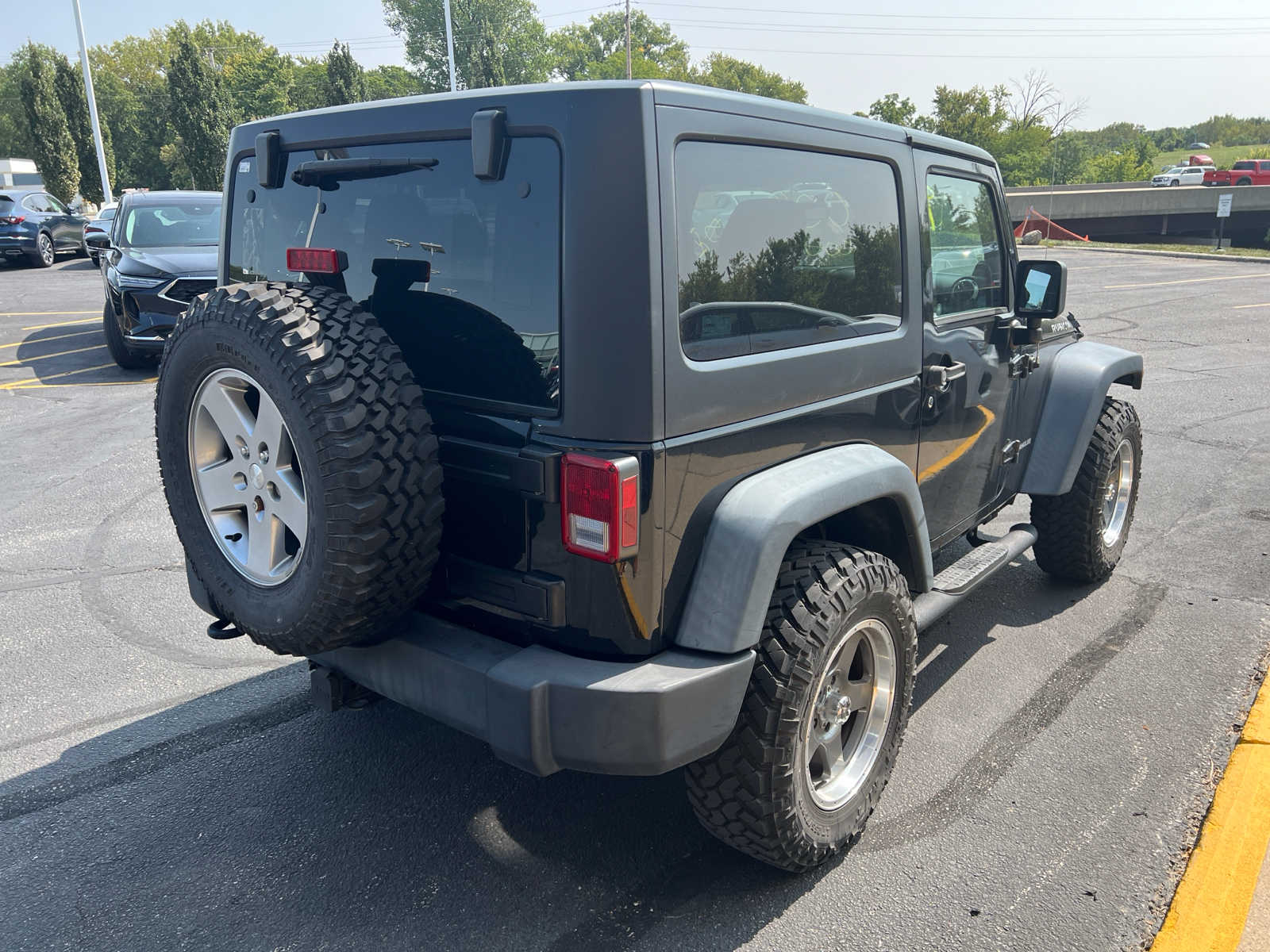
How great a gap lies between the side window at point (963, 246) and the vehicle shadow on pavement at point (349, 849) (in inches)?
73.5

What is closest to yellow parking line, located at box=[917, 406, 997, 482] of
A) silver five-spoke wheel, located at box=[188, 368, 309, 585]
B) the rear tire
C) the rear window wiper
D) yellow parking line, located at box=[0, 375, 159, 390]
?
the rear window wiper

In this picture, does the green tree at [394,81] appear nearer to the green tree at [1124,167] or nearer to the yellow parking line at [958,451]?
the green tree at [1124,167]

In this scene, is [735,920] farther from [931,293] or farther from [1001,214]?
[1001,214]

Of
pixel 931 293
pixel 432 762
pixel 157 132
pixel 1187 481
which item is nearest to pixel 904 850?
pixel 432 762

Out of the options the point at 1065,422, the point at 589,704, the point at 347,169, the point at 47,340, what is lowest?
the point at 47,340

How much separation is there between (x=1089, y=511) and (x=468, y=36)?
9070cm

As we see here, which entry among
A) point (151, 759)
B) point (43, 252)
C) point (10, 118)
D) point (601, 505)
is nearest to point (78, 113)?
point (43, 252)

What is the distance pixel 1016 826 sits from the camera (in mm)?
2861

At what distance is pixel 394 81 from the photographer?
3750 inches

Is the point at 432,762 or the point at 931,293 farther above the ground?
the point at 931,293

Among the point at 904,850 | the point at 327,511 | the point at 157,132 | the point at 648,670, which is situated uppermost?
the point at 157,132

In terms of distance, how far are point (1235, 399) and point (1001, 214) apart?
6250 mm

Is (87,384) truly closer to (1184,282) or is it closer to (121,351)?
(121,351)

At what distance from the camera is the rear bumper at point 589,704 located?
7.09ft
